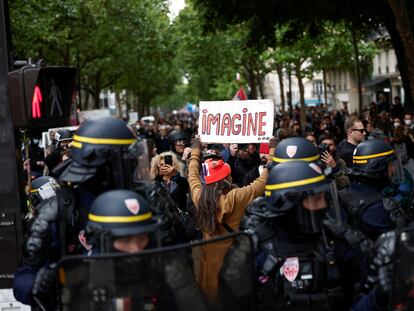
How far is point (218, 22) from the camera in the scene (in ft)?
70.4

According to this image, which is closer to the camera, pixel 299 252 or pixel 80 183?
pixel 299 252

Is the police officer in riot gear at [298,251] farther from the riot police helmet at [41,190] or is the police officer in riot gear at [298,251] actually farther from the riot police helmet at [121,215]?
the riot police helmet at [41,190]

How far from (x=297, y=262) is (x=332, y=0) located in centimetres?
1651

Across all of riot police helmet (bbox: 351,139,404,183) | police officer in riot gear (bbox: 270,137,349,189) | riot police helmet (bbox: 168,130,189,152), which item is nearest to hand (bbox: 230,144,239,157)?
riot police helmet (bbox: 168,130,189,152)

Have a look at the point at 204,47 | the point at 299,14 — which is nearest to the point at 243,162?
the point at 299,14

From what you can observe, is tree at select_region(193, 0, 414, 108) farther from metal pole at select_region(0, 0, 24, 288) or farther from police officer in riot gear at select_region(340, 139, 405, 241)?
metal pole at select_region(0, 0, 24, 288)

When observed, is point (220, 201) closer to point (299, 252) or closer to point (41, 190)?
point (41, 190)

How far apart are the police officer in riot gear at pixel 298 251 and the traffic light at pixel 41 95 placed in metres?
1.56

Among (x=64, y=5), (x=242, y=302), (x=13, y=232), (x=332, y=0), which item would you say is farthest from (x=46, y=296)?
(x=64, y=5)

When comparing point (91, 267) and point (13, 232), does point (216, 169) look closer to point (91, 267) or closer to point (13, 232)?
point (13, 232)

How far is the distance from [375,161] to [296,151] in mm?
940

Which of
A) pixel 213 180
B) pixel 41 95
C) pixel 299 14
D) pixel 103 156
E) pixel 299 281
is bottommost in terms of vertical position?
pixel 299 281

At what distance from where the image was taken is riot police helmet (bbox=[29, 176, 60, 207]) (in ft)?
21.2

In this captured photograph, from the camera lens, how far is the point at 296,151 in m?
5.27
